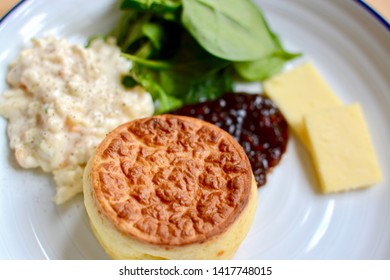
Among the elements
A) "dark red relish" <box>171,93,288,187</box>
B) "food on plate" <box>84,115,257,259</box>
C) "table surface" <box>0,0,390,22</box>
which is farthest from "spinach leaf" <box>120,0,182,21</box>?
"food on plate" <box>84,115,257,259</box>

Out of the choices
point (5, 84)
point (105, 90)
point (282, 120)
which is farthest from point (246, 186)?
point (5, 84)

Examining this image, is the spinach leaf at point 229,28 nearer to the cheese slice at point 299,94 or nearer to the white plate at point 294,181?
the cheese slice at point 299,94

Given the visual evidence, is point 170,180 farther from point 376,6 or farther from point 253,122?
point 376,6

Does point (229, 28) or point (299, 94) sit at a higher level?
point (229, 28)

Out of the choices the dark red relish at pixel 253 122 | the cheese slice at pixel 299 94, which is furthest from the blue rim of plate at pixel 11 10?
the cheese slice at pixel 299 94

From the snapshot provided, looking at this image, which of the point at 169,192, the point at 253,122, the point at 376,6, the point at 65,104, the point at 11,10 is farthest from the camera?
the point at 376,6

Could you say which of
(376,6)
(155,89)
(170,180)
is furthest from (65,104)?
(376,6)

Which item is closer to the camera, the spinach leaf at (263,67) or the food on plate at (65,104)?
the food on plate at (65,104)
